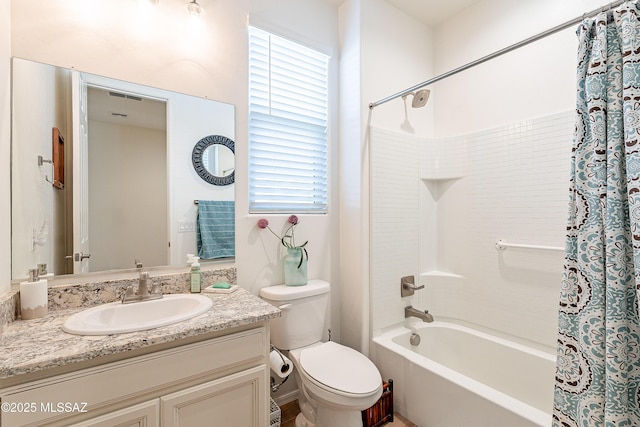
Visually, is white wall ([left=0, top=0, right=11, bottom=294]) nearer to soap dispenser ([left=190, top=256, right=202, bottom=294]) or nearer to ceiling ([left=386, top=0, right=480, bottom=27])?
soap dispenser ([left=190, top=256, right=202, bottom=294])

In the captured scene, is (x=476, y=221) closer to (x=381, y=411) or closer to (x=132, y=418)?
(x=381, y=411)

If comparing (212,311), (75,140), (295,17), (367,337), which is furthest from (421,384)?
(295,17)

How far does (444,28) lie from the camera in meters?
2.34

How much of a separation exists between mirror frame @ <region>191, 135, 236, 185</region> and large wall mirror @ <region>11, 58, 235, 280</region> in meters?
0.03

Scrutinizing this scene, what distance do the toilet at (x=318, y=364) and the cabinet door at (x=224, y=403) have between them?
1.04 feet

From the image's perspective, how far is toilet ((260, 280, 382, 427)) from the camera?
4.41 ft

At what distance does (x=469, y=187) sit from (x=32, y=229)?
2.54m

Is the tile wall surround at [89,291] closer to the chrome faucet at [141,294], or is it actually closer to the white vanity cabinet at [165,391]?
the chrome faucet at [141,294]

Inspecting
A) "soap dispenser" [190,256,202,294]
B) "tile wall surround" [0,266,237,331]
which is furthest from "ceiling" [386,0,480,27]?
"tile wall surround" [0,266,237,331]

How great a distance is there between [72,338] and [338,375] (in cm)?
111

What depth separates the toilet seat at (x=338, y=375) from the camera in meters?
1.32

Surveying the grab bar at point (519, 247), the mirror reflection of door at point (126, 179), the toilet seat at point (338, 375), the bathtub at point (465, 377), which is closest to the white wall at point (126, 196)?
the mirror reflection of door at point (126, 179)

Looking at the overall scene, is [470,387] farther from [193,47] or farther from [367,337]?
[193,47]

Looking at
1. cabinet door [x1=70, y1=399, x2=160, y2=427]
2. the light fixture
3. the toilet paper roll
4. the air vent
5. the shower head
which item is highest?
the light fixture
